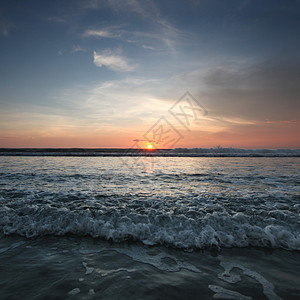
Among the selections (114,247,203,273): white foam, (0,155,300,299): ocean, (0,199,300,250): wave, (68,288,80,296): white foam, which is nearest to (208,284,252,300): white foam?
(0,155,300,299): ocean

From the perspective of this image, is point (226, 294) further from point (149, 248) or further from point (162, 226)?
point (162, 226)

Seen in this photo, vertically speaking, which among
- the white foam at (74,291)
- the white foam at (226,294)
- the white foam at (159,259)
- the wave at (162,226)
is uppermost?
the wave at (162,226)

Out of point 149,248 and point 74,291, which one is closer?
point 74,291

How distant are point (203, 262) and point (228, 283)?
2.03 feet

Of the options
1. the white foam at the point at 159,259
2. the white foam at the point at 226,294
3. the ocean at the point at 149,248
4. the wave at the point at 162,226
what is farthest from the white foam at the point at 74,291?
the white foam at the point at 226,294

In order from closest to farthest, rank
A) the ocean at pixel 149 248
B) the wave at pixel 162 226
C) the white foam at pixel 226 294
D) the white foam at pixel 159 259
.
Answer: the white foam at pixel 226 294, the ocean at pixel 149 248, the white foam at pixel 159 259, the wave at pixel 162 226

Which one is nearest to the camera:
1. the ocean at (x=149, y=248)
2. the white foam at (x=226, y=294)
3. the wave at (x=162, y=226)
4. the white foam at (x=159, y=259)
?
the white foam at (x=226, y=294)

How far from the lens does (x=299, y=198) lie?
7203 millimetres

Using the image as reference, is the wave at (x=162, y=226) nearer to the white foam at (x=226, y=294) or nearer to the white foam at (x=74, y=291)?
the white foam at (x=226, y=294)

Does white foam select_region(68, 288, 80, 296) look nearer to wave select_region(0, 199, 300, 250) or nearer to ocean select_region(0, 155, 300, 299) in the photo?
ocean select_region(0, 155, 300, 299)

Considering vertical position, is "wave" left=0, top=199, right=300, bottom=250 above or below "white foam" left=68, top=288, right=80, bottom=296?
above

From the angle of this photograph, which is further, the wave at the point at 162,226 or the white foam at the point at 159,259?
the wave at the point at 162,226

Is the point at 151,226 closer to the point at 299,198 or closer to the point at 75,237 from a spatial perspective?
the point at 75,237

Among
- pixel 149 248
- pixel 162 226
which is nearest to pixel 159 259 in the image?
pixel 149 248
